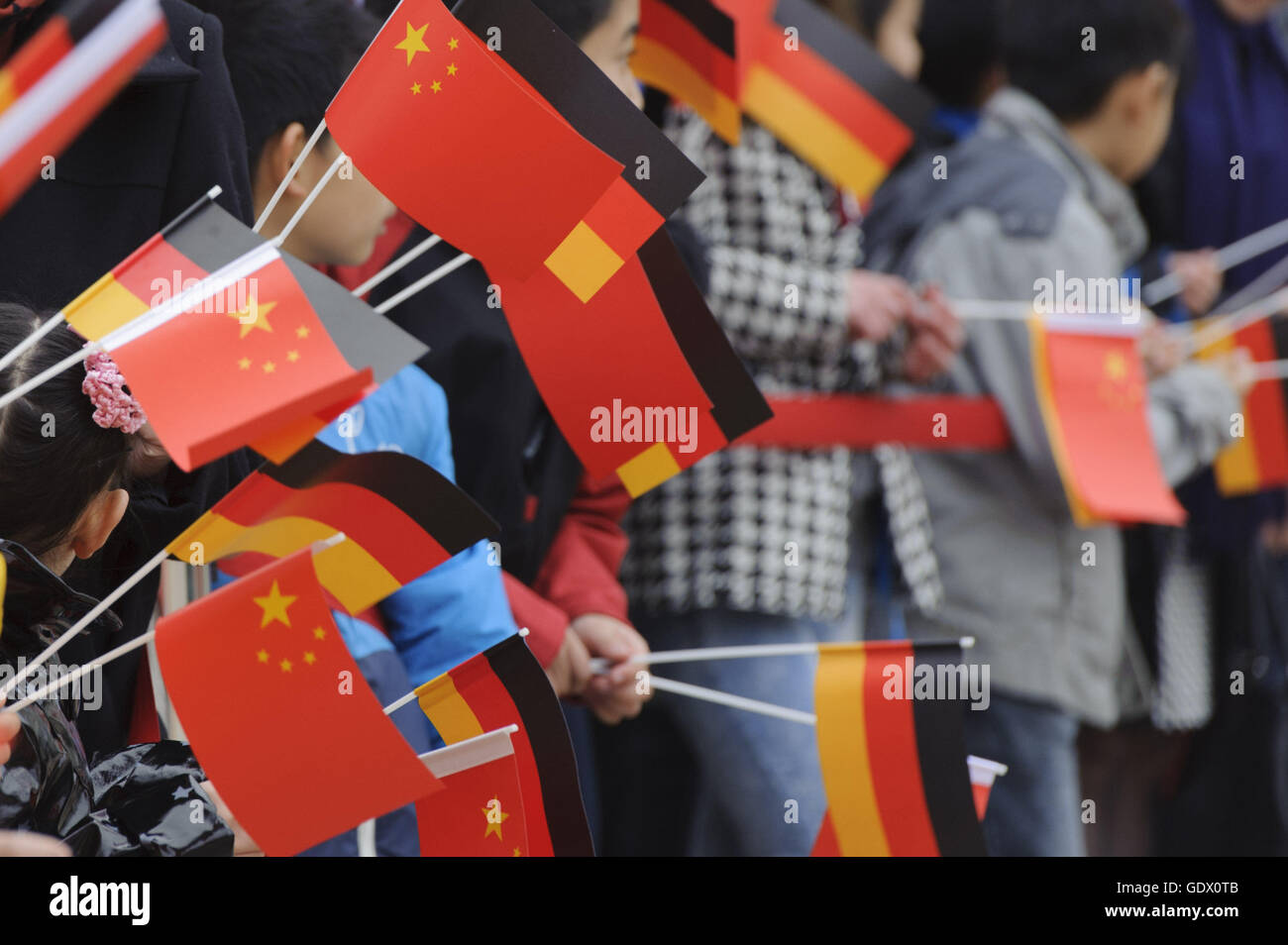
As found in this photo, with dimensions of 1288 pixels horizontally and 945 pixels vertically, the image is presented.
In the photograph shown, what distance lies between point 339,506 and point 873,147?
46.8 inches

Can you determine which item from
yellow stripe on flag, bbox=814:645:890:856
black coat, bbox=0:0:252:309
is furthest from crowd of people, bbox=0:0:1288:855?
yellow stripe on flag, bbox=814:645:890:856

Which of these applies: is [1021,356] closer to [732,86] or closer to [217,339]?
[732,86]

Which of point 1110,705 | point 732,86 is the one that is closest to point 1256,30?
point 1110,705

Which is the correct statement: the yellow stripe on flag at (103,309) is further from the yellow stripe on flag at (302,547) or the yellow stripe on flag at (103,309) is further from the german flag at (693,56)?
the german flag at (693,56)

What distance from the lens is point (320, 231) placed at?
1626mm

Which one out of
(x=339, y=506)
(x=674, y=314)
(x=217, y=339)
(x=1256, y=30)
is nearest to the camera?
(x=217, y=339)

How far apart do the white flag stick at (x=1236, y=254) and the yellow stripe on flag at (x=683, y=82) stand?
4.02 ft

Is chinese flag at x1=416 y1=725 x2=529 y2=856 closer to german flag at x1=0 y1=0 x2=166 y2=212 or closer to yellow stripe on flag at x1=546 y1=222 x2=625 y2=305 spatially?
yellow stripe on flag at x1=546 y1=222 x2=625 y2=305

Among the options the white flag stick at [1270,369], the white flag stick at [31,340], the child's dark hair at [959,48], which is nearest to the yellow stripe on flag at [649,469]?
the white flag stick at [31,340]

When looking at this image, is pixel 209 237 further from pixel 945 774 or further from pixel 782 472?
pixel 782 472

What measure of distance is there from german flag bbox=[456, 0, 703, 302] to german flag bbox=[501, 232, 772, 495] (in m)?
0.10

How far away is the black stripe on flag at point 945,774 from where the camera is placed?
1.56 m

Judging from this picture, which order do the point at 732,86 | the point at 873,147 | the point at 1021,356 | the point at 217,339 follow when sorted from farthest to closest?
the point at 1021,356
the point at 873,147
the point at 732,86
the point at 217,339
